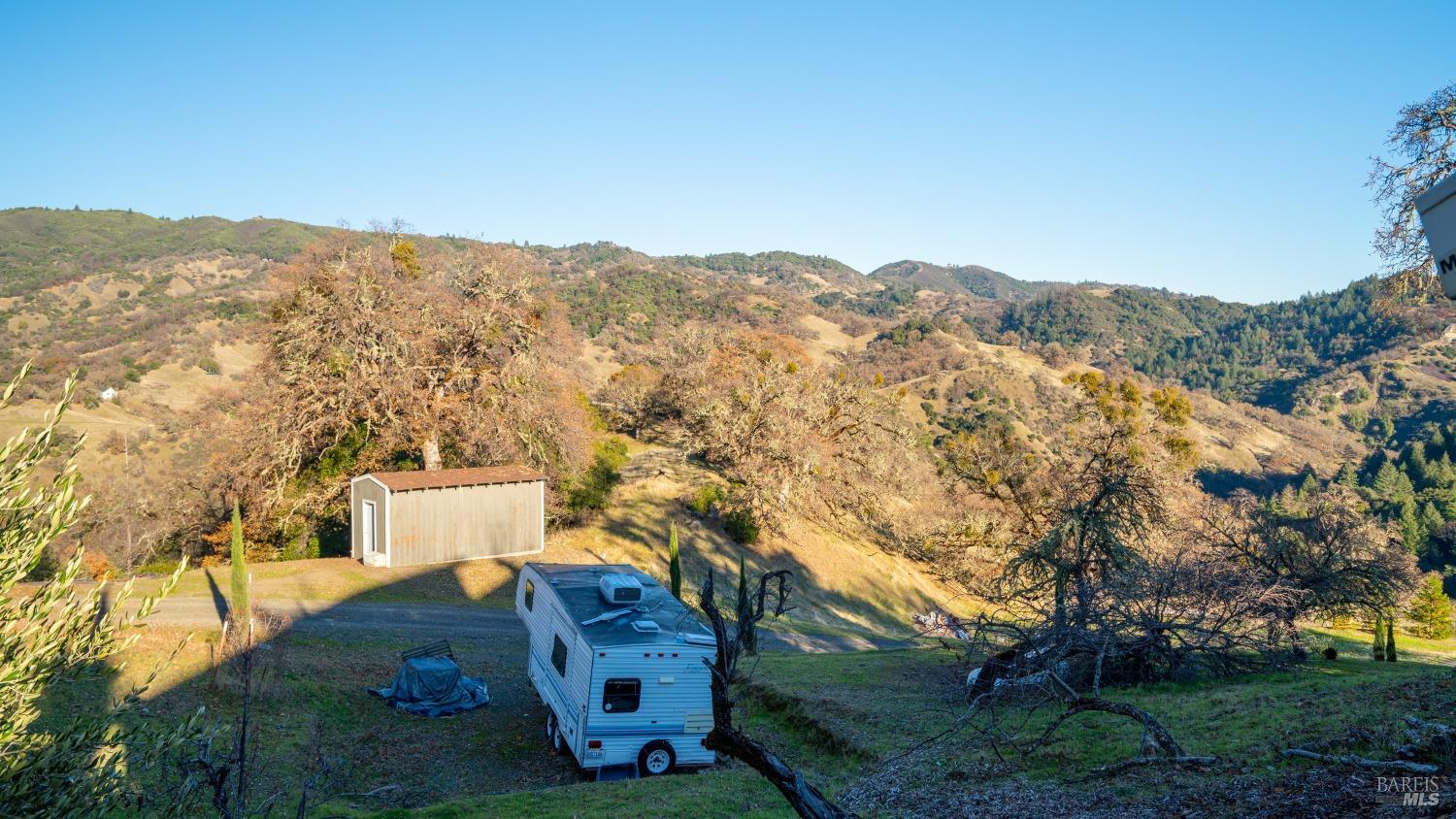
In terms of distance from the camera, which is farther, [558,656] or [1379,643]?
[1379,643]

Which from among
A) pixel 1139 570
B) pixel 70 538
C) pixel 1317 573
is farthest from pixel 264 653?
pixel 70 538

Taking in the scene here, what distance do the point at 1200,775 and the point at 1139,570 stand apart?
7.17m

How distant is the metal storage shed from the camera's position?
28.0 metres

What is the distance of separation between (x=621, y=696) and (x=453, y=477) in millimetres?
17394

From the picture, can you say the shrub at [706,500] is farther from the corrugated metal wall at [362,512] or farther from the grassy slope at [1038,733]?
the grassy slope at [1038,733]

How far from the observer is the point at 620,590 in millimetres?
15258

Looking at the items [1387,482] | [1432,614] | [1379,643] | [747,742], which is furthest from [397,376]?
[1387,482]

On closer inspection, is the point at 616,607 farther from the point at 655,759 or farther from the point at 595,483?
the point at 595,483

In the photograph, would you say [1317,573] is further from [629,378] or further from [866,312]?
[866,312]

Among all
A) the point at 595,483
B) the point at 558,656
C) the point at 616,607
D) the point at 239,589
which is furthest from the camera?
the point at 595,483

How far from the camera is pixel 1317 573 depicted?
18047 mm

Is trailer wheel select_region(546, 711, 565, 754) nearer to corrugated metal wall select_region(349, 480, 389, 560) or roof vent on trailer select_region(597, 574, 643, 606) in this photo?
roof vent on trailer select_region(597, 574, 643, 606)

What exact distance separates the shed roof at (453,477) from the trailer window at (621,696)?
1656 centimetres

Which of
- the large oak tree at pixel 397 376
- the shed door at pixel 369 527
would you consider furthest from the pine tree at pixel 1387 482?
the shed door at pixel 369 527
